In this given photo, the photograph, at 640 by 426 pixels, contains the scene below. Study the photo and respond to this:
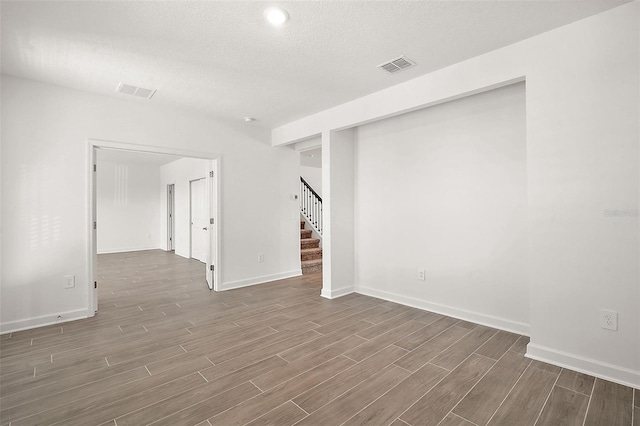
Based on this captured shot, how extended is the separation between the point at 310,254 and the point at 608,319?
193 inches

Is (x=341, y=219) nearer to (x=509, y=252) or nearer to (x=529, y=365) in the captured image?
(x=509, y=252)

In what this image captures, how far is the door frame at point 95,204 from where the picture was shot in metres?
3.68

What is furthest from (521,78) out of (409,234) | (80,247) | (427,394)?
(80,247)

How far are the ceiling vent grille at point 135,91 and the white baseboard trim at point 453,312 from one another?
3.80 meters

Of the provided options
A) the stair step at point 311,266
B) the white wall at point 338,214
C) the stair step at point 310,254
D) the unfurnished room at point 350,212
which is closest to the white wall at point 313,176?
the stair step at point 310,254

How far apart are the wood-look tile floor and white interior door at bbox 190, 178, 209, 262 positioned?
3.87m

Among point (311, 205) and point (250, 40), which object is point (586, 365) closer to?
point (250, 40)

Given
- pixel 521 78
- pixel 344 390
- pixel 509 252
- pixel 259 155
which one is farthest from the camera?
pixel 259 155

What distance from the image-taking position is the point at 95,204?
381 cm

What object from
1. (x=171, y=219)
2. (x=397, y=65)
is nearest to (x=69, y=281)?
(x=397, y=65)

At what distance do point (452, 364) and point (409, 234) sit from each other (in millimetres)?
1800

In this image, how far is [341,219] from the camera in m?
4.52

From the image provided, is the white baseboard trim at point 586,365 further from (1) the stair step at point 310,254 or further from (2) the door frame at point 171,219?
(2) the door frame at point 171,219

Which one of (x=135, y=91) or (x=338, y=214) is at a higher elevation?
(x=135, y=91)
